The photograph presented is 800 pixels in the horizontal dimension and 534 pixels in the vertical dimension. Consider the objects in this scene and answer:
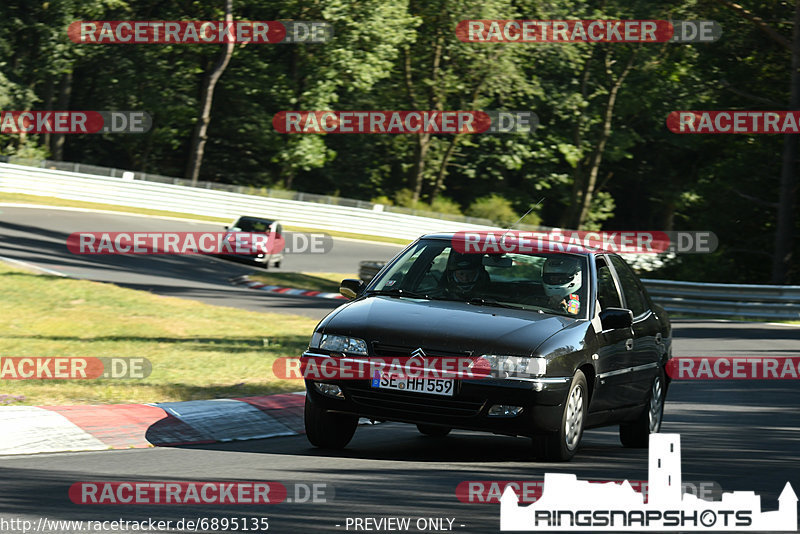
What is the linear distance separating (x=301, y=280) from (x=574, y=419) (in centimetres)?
1999

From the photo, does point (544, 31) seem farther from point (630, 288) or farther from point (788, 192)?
point (630, 288)

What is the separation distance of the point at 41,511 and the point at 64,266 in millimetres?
18996

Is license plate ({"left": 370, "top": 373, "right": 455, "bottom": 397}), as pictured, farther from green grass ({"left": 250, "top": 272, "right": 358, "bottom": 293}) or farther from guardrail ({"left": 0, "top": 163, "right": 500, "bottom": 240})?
guardrail ({"left": 0, "top": 163, "right": 500, "bottom": 240})

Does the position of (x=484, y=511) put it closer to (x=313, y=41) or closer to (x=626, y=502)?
(x=626, y=502)

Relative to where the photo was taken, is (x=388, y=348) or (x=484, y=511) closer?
(x=484, y=511)

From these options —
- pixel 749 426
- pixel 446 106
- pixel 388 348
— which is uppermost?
pixel 446 106

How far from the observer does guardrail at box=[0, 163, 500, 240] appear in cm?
4231

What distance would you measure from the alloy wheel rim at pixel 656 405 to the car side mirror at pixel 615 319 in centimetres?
128

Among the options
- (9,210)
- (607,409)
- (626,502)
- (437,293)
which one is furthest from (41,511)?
(9,210)

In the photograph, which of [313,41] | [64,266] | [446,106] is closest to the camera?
[64,266]

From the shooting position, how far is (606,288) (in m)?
9.07

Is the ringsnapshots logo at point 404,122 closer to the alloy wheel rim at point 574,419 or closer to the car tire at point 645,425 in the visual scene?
the car tire at point 645,425

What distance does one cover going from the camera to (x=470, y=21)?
168ft

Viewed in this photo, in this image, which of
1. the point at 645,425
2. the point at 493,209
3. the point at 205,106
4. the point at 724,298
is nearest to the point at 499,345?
the point at 645,425
